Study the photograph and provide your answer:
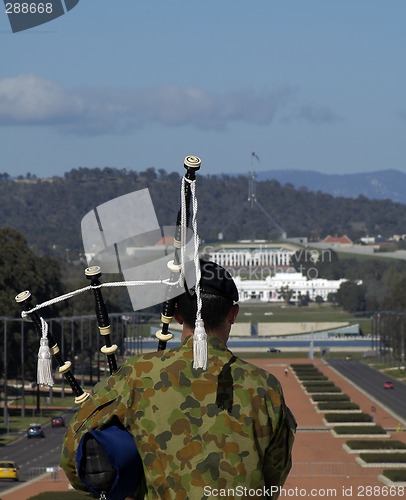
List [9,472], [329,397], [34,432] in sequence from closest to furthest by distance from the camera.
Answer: [9,472]
[34,432]
[329,397]

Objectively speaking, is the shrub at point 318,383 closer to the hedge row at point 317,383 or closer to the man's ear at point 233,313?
the hedge row at point 317,383

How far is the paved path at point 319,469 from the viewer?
31156 millimetres

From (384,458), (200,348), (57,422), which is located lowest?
(57,422)

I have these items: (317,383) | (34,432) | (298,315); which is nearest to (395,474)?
(34,432)

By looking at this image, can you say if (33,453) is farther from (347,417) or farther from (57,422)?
→ (347,417)

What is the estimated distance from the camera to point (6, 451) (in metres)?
44.8

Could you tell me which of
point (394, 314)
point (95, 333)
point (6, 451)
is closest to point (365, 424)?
point (6, 451)

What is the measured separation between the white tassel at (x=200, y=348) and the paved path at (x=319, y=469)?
13.1 metres

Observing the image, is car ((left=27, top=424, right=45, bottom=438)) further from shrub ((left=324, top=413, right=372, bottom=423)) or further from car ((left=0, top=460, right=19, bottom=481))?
car ((left=0, top=460, right=19, bottom=481))

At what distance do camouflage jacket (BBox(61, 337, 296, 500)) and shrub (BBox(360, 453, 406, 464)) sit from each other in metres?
33.0

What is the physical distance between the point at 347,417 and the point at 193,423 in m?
47.8

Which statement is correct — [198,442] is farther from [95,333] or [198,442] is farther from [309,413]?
[95,333]

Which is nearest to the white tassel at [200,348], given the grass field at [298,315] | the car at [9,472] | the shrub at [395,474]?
the shrub at [395,474]

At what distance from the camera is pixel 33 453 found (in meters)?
43.7
